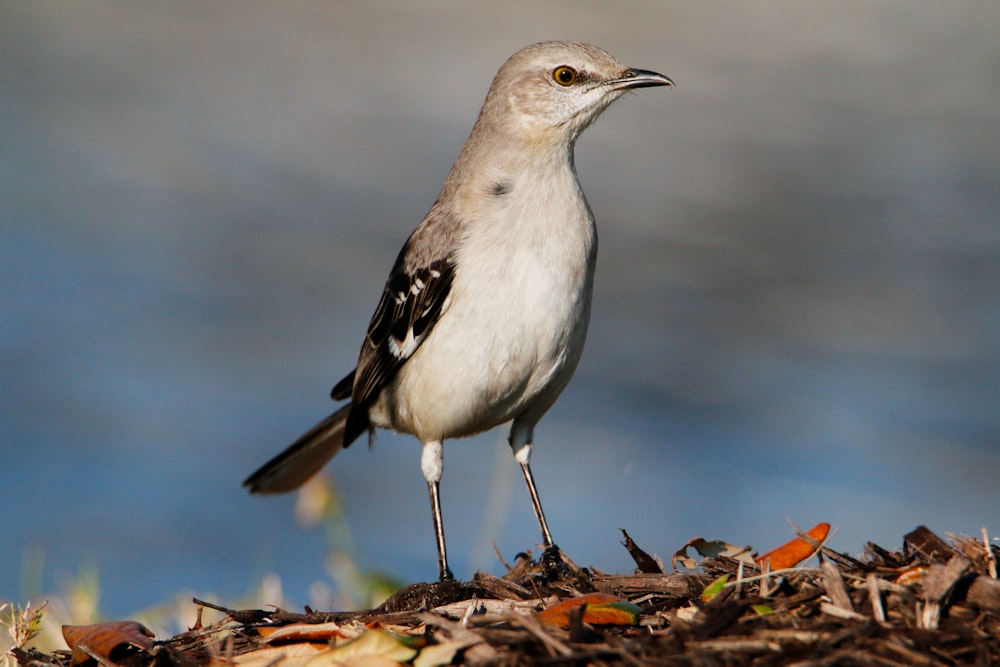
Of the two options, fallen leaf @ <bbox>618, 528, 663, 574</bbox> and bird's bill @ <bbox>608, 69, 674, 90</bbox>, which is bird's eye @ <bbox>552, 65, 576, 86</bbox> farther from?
fallen leaf @ <bbox>618, 528, 663, 574</bbox>

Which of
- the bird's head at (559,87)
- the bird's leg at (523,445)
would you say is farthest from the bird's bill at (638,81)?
the bird's leg at (523,445)

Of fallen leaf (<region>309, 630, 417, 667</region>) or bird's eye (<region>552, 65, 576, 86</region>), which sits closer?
fallen leaf (<region>309, 630, 417, 667</region>)

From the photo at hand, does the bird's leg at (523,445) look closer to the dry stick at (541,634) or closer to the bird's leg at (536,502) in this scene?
the bird's leg at (536,502)

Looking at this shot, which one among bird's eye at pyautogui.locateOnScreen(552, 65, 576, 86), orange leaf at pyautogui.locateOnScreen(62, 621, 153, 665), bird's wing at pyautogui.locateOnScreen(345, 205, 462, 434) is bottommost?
orange leaf at pyautogui.locateOnScreen(62, 621, 153, 665)

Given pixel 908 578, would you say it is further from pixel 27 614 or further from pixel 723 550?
pixel 27 614

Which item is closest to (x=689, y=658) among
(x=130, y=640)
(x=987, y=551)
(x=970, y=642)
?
(x=970, y=642)

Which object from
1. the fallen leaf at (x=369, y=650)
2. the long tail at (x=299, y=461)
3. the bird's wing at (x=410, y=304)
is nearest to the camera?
the fallen leaf at (x=369, y=650)

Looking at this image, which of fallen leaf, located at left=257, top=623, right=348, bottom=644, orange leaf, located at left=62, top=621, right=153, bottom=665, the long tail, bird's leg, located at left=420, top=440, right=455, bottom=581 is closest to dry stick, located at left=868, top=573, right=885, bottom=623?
fallen leaf, located at left=257, top=623, right=348, bottom=644
